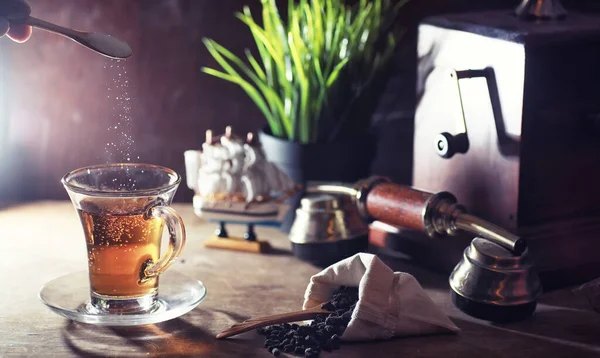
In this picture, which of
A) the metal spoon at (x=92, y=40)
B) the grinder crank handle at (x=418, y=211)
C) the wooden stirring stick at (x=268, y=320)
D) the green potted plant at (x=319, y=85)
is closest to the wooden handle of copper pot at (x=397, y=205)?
the grinder crank handle at (x=418, y=211)

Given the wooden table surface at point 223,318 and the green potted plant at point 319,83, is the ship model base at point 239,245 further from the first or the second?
the green potted plant at point 319,83

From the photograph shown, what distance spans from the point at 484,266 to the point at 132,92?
2.70 ft

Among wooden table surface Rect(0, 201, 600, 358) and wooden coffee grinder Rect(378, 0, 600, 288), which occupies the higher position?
wooden coffee grinder Rect(378, 0, 600, 288)

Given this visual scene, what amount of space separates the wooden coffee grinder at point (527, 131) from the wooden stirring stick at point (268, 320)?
31cm

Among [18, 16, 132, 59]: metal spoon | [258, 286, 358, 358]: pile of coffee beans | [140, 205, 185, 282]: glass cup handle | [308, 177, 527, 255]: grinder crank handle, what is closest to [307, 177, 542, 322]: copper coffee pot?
[308, 177, 527, 255]: grinder crank handle

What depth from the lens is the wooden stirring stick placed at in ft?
4.13

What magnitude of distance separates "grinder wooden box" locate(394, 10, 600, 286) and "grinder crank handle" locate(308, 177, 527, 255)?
0.06m

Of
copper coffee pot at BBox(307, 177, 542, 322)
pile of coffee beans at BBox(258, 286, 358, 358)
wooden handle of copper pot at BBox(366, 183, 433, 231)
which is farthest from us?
wooden handle of copper pot at BBox(366, 183, 433, 231)

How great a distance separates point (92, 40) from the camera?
1.29m

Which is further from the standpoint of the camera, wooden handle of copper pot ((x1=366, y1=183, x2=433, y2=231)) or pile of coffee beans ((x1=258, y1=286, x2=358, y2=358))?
wooden handle of copper pot ((x1=366, y1=183, x2=433, y2=231))

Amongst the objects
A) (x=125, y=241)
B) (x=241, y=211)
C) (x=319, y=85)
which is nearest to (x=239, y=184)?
(x=241, y=211)

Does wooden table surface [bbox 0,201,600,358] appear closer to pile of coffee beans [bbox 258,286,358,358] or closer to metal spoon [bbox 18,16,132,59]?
pile of coffee beans [bbox 258,286,358,358]

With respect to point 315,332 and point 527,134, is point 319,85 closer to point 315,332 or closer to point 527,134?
point 527,134

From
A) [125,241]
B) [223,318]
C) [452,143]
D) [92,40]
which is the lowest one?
[223,318]
